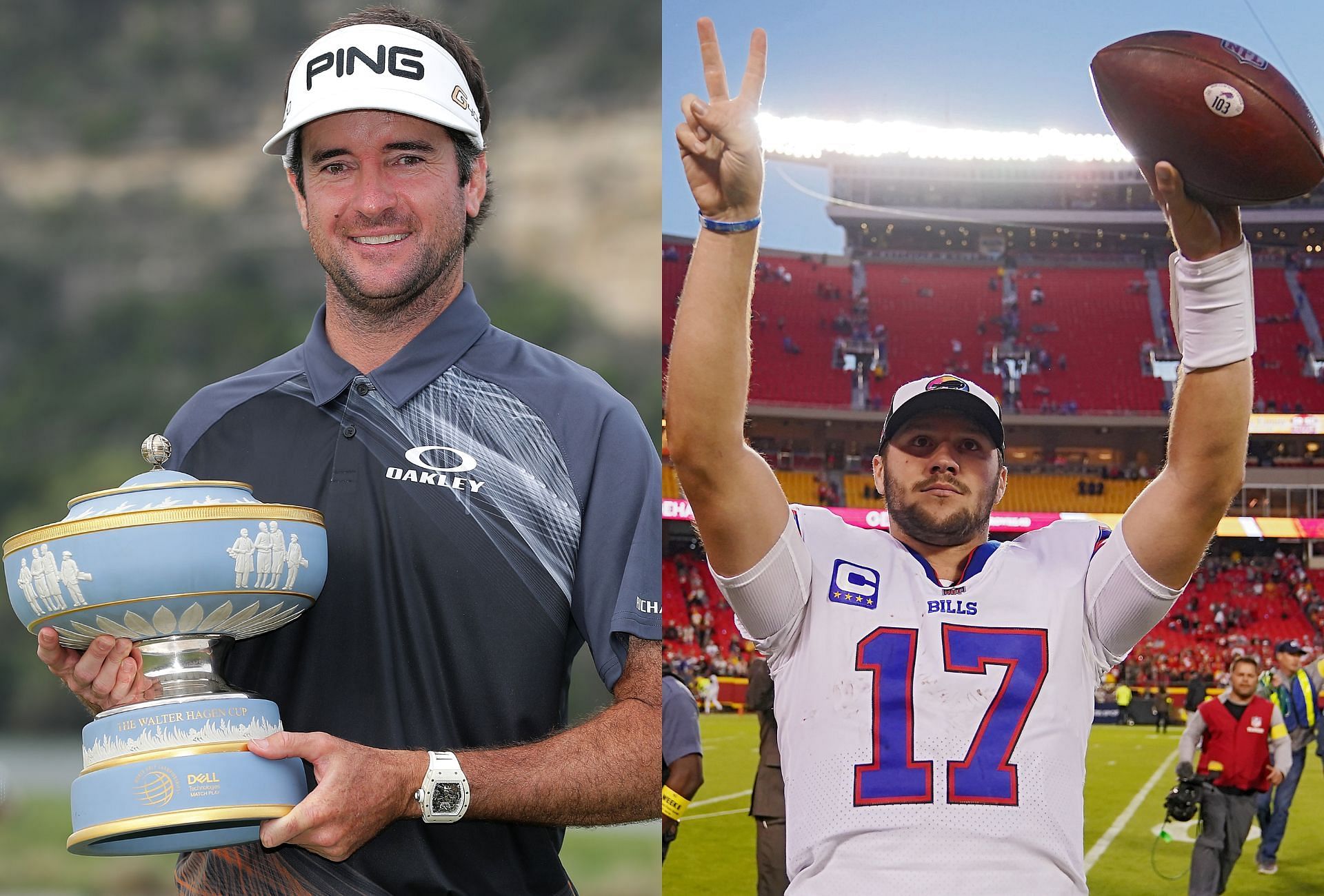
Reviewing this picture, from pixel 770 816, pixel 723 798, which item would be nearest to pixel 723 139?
pixel 770 816

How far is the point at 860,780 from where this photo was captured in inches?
62.3

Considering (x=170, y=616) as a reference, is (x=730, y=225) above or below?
above

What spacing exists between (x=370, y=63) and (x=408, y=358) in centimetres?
32

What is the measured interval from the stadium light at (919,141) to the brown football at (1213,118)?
386cm

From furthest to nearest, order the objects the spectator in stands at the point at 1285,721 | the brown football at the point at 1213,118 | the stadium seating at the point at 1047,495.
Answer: the stadium seating at the point at 1047,495 < the spectator in stands at the point at 1285,721 < the brown football at the point at 1213,118

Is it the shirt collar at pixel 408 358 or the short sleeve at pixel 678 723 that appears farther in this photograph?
the short sleeve at pixel 678 723

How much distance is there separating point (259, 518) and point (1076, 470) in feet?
26.3

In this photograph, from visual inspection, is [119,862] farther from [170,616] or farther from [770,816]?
[170,616]

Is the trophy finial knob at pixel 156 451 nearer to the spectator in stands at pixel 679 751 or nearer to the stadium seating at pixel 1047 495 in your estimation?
the spectator in stands at pixel 679 751

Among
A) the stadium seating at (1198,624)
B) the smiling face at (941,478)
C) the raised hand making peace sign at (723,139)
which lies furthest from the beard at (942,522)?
the stadium seating at (1198,624)

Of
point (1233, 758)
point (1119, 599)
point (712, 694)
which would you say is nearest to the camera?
point (1119, 599)

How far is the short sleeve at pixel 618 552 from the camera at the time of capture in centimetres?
135

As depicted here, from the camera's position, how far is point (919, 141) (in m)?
6.12

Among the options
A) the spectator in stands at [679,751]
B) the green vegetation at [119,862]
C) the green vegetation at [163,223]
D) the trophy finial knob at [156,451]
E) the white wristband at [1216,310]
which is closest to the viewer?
the trophy finial knob at [156,451]
